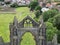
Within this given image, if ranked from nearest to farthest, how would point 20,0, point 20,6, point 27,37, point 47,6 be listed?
point 27,37
point 47,6
point 20,6
point 20,0

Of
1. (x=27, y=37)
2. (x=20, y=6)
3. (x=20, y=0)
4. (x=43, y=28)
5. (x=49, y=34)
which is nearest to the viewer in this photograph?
(x=43, y=28)

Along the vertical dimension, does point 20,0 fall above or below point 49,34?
below

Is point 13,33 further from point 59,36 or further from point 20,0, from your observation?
point 20,0

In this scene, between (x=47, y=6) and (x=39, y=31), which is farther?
(x=47, y=6)

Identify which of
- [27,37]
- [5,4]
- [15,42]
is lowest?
[5,4]

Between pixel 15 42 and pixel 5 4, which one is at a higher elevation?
pixel 15 42

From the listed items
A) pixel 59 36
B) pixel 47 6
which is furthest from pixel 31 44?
pixel 47 6

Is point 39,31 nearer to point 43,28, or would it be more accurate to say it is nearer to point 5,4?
point 43,28

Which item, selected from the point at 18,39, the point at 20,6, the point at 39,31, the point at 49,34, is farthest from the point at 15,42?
the point at 20,6

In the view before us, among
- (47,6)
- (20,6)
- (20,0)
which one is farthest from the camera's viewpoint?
(20,0)
